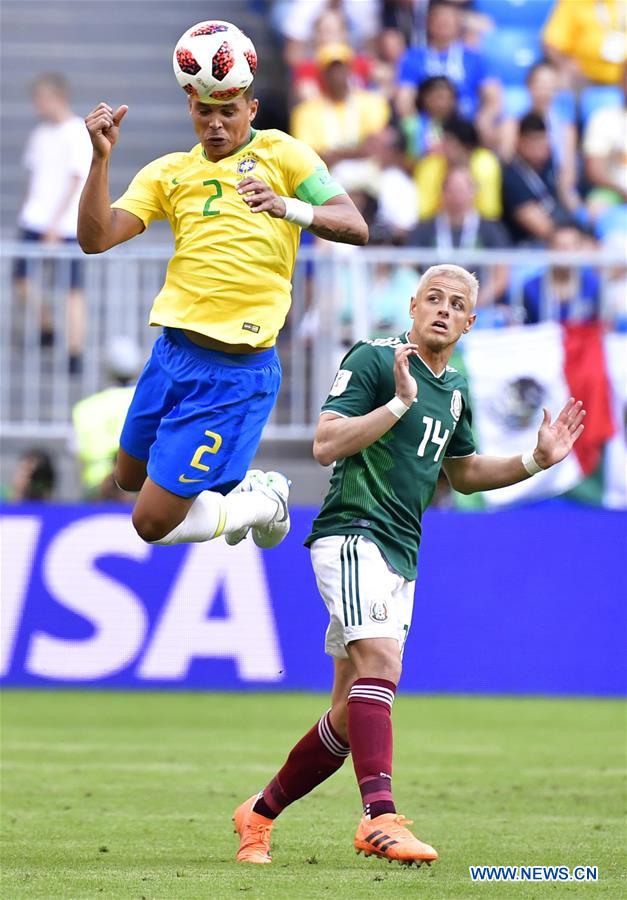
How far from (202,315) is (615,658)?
284 inches

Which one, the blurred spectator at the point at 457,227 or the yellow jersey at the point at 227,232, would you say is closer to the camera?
the yellow jersey at the point at 227,232

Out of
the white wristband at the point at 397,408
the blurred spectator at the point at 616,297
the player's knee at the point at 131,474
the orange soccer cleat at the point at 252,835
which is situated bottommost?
the orange soccer cleat at the point at 252,835

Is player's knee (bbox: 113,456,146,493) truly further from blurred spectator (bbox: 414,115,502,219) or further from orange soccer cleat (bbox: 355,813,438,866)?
blurred spectator (bbox: 414,115,502,219)

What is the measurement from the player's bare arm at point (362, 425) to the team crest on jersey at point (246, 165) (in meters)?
1.18

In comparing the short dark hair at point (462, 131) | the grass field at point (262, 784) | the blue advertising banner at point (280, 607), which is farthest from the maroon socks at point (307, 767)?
the short dark hair at point (462, 131)

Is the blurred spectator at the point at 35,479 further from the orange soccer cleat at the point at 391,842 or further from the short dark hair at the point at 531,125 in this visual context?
the orange soccer cleat at the point at 391,842

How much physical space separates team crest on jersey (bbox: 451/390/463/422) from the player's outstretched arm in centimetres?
26

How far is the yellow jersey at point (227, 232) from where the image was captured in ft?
23.0

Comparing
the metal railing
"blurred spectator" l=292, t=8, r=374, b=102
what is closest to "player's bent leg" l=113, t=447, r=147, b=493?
the metal railing

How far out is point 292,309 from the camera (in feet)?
45.1

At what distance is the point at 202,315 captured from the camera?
7.11 metres

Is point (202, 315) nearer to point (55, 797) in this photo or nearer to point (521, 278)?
point (55, 797)

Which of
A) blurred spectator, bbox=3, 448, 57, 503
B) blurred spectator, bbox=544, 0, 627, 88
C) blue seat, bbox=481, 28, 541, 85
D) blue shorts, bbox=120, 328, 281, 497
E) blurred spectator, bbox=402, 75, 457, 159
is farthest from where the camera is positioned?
blue seat, bbox=481, 28, 541, 85

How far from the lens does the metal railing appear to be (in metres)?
13.8
